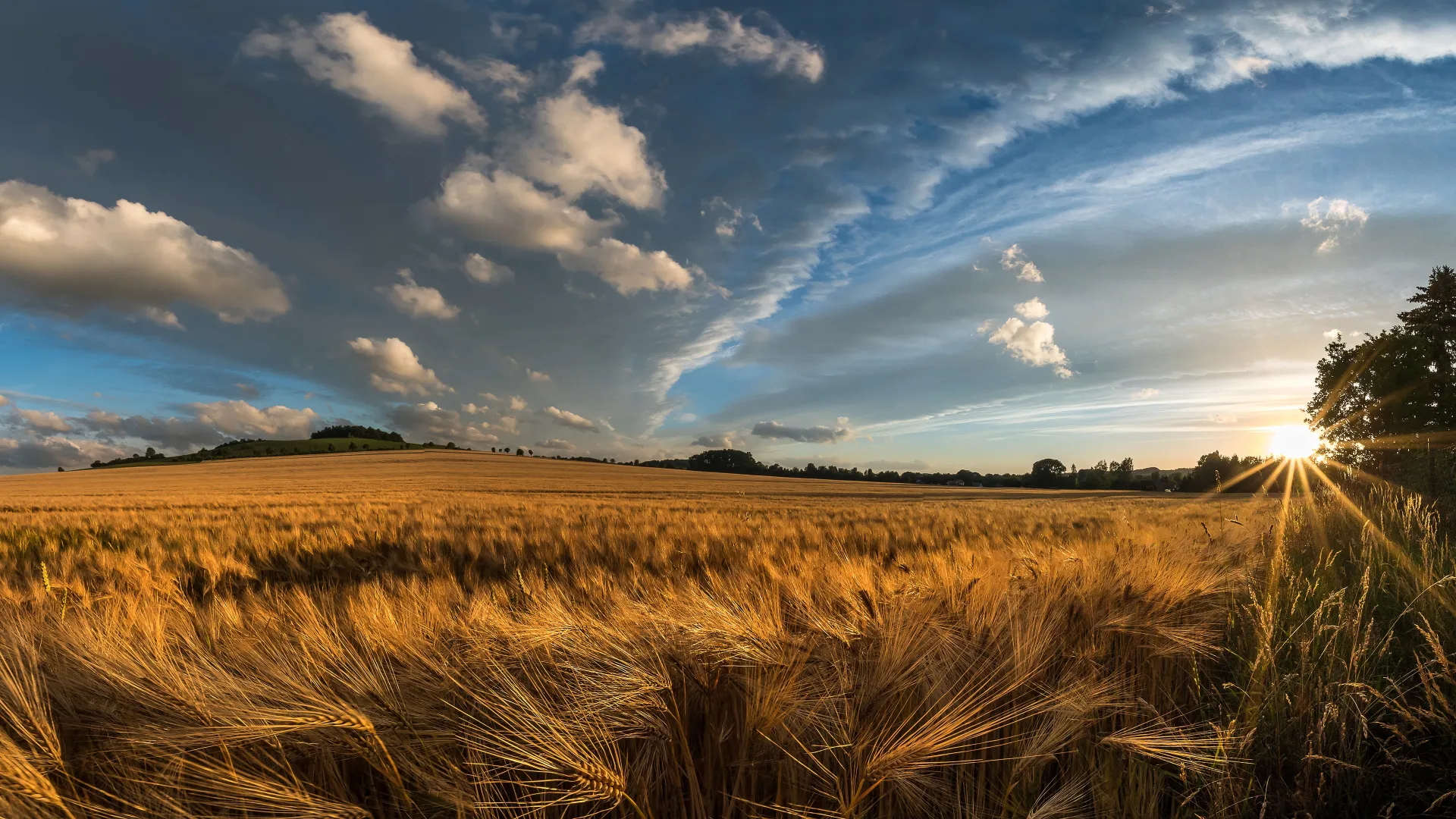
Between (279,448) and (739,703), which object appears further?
(279,448)

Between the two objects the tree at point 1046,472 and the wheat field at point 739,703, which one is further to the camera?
the tree at point 1046,472

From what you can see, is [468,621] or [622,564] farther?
[622,564]

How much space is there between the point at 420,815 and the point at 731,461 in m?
74.5

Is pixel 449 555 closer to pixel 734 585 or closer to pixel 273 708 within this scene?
pixel 734 585

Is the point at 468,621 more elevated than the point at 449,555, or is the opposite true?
the point at 468,621

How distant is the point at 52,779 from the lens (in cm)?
Result: 142

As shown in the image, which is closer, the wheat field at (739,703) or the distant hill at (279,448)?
the wheat field at (739,703)

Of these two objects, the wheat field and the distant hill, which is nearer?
the wheat field

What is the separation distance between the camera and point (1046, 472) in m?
78.6

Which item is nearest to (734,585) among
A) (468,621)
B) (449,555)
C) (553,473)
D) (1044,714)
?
(468,621)

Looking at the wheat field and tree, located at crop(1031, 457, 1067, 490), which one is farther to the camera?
tree, located at crop(1031, 457, 1067, 490)

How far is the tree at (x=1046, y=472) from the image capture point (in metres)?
76.1

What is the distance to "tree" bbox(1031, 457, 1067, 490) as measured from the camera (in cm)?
7606

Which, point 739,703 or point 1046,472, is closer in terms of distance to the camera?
point 739,703
